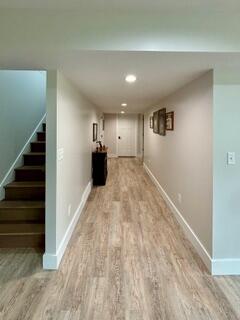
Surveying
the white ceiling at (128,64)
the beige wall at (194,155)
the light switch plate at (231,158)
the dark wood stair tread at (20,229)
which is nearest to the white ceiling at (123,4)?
the white ceiling at (128,64)

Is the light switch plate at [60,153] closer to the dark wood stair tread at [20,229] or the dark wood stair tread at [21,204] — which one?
the dark wood stair tread at [21,204]

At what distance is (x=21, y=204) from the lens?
11.3 feet

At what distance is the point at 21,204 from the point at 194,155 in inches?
91.2

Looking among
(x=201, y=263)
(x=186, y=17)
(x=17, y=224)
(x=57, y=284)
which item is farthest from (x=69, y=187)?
(x=186, y=17)

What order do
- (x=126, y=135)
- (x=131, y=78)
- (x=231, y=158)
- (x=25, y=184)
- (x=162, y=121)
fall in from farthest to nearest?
(x=126, y=135) → (x=162, y=121) → (x=25, y=184) → (x=131, y=78) → (x=231, y=158)

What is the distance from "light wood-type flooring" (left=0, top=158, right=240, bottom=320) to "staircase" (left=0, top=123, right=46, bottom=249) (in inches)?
5.5

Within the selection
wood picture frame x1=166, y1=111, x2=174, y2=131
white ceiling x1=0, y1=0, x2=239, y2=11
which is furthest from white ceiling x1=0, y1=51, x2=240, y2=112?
wood picture frame x1=166, y1=111, x2=174, y2=131

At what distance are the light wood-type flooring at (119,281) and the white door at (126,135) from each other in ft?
29.6

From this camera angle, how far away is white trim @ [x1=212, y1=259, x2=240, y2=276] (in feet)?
8.46

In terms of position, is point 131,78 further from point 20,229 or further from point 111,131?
point 111,131

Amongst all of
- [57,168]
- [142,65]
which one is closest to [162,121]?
[142,65]

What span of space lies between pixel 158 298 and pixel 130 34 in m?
2.16

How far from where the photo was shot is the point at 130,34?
2.02 meters

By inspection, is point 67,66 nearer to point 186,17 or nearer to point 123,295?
point 186,17
